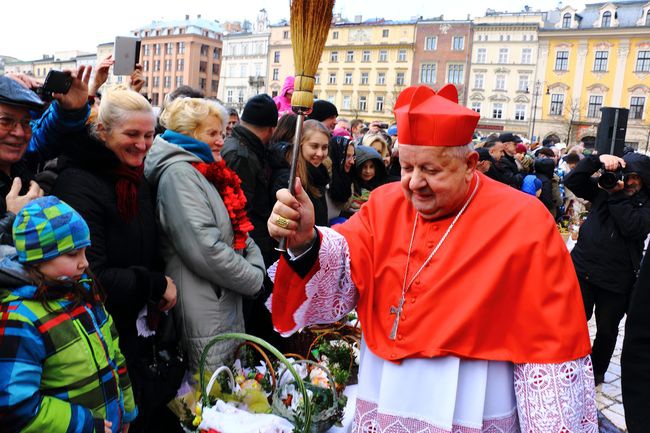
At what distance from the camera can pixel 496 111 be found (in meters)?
52.4

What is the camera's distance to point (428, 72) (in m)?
56.2

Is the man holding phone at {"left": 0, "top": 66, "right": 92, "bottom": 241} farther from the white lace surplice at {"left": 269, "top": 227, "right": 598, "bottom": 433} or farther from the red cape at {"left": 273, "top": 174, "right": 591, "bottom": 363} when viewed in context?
the white lace surplice at {"left": 269, "top": 227, "right": 598, "bottom": 433}

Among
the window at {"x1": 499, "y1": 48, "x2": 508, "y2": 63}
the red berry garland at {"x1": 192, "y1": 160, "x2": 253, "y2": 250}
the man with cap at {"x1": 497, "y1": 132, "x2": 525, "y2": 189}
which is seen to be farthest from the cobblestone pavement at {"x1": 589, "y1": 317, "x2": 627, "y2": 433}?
the window at {"x1": 499, "y1": 48, "x2": 508, "y2": 63}

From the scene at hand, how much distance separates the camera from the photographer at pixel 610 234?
4.20 meters

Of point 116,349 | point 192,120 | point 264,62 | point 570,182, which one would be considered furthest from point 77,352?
point 264,62

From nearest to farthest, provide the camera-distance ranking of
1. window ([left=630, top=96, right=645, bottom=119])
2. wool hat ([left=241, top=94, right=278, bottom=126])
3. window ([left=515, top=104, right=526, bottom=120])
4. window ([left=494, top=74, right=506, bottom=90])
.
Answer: wool hat ([left=241, top=94, right=278, bottom=126])
window ([left=630, top=96, right=645, bottom=119])
window ([left=515, top=104, right=526, bottom=120])
window ([left=494, top=74, right=506, bottom=90])

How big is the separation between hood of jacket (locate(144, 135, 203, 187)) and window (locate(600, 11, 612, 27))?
2197 inches

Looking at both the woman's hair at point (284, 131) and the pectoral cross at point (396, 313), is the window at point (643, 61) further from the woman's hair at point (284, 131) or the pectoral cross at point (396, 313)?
the pectoral cross at point (396, 313)

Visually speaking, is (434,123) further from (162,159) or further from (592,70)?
(592,70)

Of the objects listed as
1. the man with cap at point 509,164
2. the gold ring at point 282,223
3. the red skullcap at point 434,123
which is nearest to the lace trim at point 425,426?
the gold ring at point 282,223

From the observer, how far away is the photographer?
420 centimetres

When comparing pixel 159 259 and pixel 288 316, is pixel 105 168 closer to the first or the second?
pixel 159 259

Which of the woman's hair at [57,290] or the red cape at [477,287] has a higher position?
the red cape at [477,287]

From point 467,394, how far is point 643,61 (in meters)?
54.0
